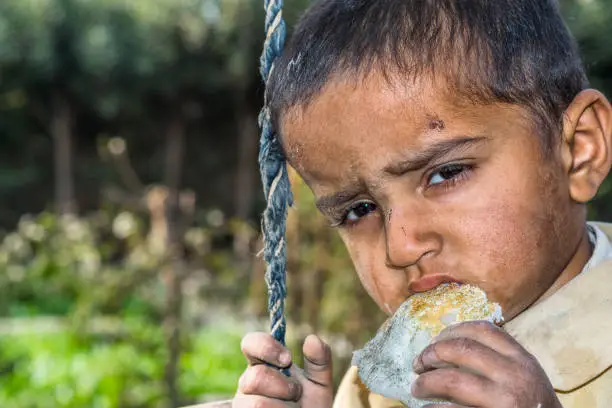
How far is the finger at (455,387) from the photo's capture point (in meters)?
0.90

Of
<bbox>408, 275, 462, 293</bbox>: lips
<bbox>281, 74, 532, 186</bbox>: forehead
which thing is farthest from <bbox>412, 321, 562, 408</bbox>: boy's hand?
<bbox>281, 74, 532, 186</bbox>: forehead

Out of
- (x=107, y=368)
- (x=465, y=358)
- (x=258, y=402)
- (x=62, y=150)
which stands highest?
(x=62, y=150)

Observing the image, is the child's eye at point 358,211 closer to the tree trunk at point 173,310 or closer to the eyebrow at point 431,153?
the eyebrow at point 431,153

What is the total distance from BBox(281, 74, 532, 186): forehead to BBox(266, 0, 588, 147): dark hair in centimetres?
2

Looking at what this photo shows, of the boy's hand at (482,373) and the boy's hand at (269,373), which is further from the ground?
the boy's hand at (482,373)

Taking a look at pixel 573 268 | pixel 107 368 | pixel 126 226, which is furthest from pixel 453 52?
pixel 107 368

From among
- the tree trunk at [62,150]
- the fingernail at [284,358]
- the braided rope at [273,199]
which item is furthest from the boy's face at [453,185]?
the tree trunk at [62,150]

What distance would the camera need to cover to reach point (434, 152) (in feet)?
3.53

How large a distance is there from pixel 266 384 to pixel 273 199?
274mm

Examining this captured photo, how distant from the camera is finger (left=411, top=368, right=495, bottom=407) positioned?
896 mm

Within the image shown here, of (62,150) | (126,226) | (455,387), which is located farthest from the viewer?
(62,150)

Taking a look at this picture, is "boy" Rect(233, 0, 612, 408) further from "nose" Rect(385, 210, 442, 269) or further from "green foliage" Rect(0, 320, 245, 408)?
"green foliage" Rect(0, 320, 245, 408)

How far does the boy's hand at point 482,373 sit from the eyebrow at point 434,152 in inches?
9.3

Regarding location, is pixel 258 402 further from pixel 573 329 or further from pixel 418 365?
pixel 573 329
